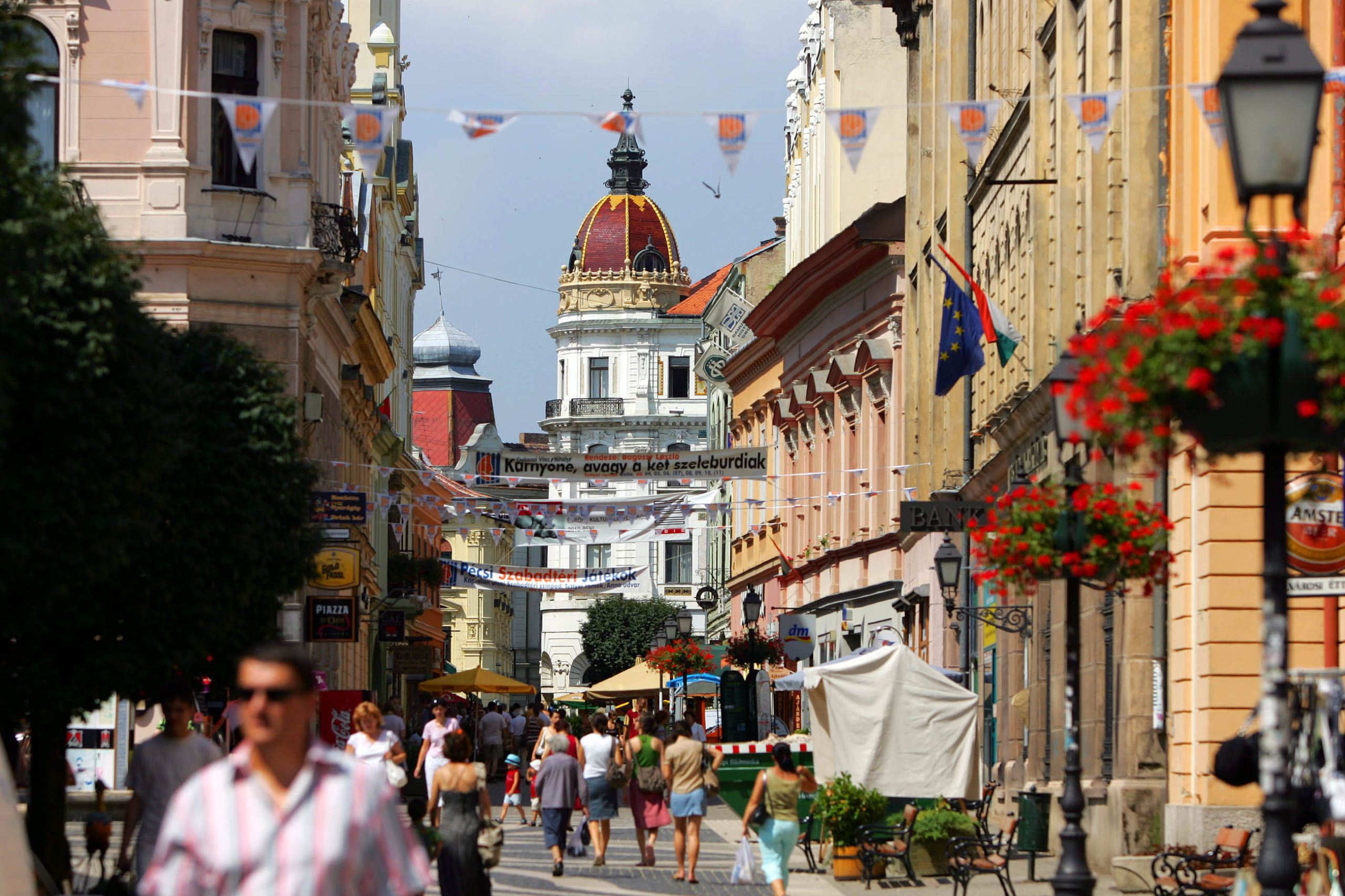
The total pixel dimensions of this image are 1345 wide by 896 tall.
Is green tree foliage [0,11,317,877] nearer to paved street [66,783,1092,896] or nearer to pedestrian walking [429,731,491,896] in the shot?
paved street [66,783,1092,896]

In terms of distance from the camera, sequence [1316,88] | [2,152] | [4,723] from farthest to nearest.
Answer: [4,723], [2,152], [1316,88]

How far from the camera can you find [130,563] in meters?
16.7

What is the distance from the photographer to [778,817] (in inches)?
748

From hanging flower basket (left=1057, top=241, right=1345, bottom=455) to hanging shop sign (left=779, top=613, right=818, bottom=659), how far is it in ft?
110

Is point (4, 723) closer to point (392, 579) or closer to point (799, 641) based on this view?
point (799, 641)

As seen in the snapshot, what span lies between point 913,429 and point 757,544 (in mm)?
18387

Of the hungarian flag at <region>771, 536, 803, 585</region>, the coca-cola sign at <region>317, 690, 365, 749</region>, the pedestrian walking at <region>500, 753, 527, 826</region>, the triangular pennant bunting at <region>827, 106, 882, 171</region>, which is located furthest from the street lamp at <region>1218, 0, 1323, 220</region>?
the hungarian flag at <region>771, 536, 803, 585</region>

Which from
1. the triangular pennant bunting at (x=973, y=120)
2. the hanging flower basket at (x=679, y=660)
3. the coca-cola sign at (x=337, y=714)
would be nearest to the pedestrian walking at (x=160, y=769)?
the triangular pennant bunting at (x=973, y=120)

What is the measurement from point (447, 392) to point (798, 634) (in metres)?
91.6

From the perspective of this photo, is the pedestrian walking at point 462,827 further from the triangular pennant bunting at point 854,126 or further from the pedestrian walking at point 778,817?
the triangular pennant bunting at point 854,126

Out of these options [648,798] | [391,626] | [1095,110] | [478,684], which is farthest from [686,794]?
[478,684]

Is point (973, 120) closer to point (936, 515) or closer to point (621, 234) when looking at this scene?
point (936, 515)

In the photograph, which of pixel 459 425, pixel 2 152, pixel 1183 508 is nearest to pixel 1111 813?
pixel 1183 508

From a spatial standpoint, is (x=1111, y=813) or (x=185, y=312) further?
(x=185, y=312)
